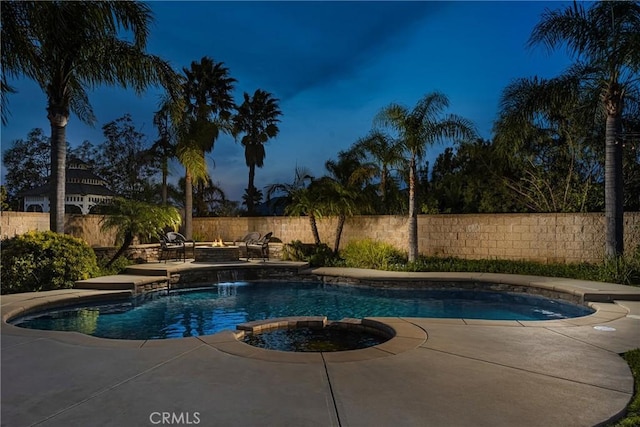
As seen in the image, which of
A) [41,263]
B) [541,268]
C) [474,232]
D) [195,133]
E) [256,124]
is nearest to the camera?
[41,263]

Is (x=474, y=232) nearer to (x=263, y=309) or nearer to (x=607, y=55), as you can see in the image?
(x=607, y=55)

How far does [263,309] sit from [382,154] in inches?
283

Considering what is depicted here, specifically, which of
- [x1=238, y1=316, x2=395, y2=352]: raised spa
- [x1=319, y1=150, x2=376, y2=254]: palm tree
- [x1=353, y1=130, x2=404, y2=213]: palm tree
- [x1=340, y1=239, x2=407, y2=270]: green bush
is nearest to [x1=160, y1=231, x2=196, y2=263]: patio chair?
[x1=319, y1=150, x2=376, y2=254]: palm tree

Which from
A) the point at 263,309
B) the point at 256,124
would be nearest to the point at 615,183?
the point at 263,309

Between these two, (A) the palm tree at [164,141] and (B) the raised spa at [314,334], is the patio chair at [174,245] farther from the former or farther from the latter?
(B) the raised spa at [314,334]

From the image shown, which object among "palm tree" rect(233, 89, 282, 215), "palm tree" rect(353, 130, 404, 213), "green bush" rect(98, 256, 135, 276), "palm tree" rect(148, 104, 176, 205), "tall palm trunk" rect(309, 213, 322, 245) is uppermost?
"palm tree" rect(233, 89, 282, 215)

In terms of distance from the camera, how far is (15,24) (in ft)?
20.4

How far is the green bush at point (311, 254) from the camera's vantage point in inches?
547

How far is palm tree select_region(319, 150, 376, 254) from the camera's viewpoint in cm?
1442

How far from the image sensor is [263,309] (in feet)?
28.0

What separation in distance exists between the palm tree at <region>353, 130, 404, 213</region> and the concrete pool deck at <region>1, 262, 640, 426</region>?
8403 mm

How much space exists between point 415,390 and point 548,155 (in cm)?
1382

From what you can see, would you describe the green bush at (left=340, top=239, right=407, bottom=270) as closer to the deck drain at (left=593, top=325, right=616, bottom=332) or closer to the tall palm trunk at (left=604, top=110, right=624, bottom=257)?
the tall palm trunk at (left=604, top=110, right=624, bottom=257)

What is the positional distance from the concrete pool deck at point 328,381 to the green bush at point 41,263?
13.2 feet
